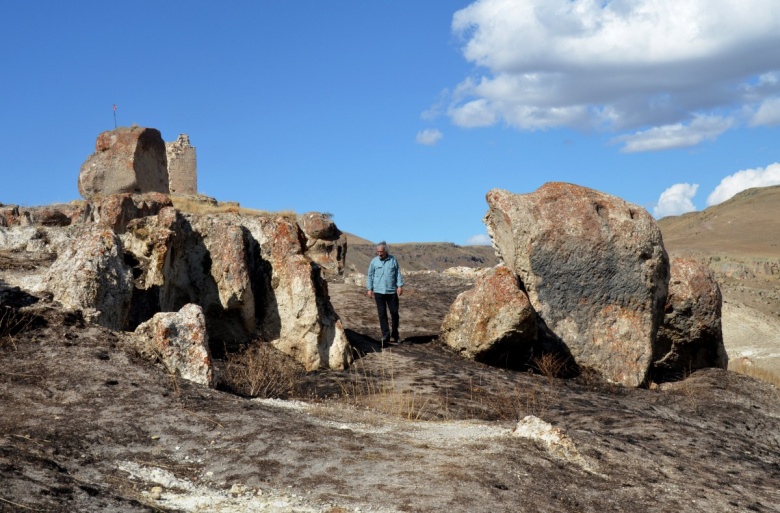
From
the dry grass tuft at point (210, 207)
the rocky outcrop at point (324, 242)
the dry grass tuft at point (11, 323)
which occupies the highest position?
the dry grass tuft at point (210, 207)

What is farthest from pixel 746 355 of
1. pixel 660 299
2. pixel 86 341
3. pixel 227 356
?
pixel 86 341

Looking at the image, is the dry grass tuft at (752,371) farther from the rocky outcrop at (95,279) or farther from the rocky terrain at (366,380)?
the rocky outcrop at (95,279)

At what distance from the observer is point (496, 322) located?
12.5m

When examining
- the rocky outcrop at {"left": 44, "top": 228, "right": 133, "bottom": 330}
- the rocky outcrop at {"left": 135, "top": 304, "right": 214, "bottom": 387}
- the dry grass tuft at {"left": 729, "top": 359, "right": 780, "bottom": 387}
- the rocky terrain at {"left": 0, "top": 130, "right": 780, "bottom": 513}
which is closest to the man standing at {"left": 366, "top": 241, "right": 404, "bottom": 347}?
the rocky terrain at {"left": 0, "top": 130, "right": 780, "bottom": 513}

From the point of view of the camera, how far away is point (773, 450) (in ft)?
30.3

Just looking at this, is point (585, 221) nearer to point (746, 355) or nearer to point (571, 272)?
point (571, 272)

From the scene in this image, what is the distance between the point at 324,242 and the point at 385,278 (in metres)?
11.0

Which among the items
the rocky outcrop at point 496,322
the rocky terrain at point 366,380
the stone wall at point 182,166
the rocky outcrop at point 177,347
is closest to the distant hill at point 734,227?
the stone wall at point 182,166

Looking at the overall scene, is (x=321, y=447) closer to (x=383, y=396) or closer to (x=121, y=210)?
(x=383, y=396)

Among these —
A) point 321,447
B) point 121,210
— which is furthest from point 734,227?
point 321,447

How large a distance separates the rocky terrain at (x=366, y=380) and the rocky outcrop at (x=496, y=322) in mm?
30

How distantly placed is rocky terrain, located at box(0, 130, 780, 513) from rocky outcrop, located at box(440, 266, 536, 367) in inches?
1.2

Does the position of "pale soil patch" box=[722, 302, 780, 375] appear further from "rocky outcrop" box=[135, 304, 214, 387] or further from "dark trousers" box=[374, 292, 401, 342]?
"rocky outcrop" box=[135, 304, 214, 387]

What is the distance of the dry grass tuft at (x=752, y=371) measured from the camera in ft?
54.5
